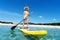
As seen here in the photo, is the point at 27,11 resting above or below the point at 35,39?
above

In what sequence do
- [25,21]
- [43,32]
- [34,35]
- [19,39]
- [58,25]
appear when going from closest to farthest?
[43,32] < [34,35] < [19,39] < [25,21] < [58,25]

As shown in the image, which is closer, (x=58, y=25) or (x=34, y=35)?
(x=34, y=35)

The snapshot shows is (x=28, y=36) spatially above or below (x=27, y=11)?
below

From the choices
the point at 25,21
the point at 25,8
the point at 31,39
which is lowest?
the point at 31,39

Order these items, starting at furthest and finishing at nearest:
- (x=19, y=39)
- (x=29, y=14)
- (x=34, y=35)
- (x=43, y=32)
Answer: (x=29, y=14) < (x=19, y=39) < (x=34, y=35) < (x=43, y=32)

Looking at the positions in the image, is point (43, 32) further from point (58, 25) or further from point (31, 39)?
point (58, 25)

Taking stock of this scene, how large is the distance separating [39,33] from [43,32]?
456mm

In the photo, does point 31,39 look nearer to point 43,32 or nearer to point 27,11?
point 43,32

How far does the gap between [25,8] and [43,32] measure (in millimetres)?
11754

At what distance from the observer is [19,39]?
65.3 feet

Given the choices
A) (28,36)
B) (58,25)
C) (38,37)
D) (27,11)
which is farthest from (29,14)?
(58,25)

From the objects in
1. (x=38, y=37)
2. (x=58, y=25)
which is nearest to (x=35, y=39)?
(x=38, y=37)

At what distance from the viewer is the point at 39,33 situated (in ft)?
58.4

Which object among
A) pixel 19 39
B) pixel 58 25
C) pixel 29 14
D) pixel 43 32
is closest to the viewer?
pixel 43 32
